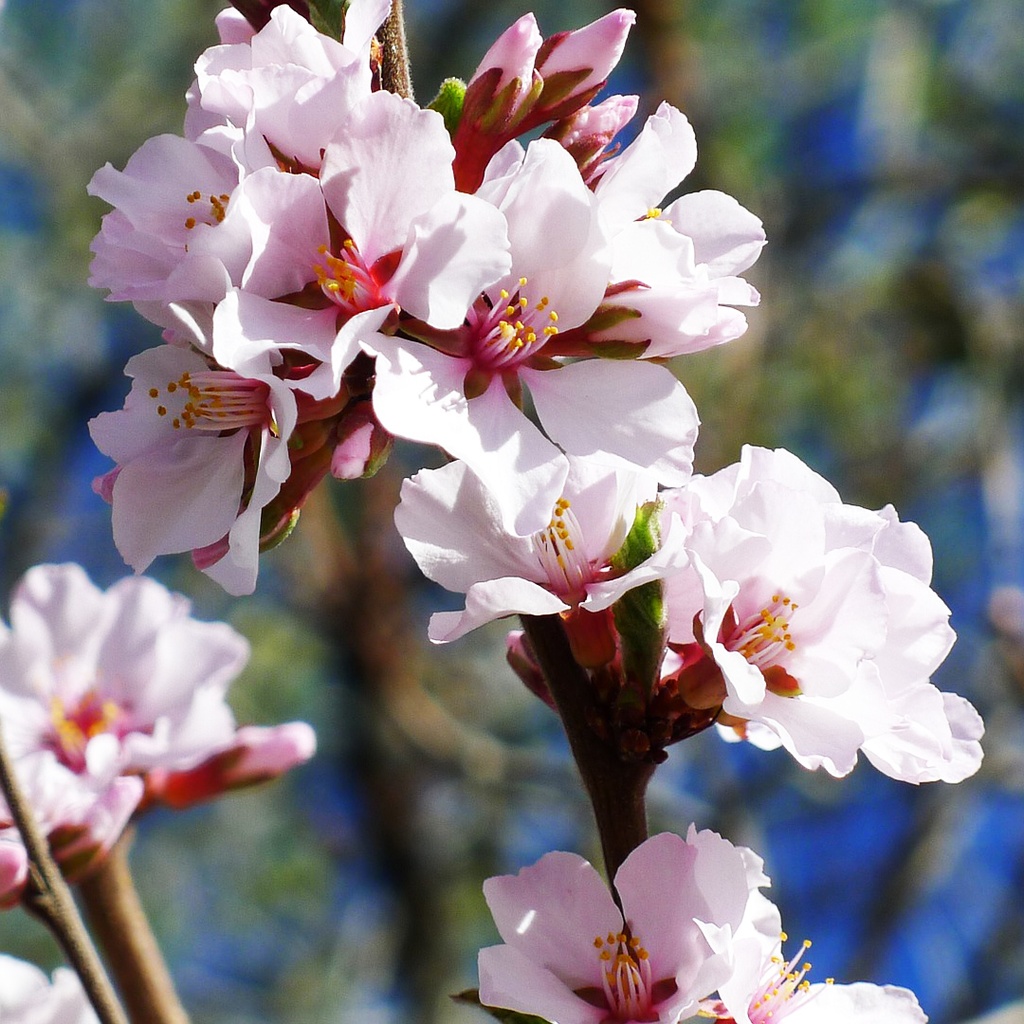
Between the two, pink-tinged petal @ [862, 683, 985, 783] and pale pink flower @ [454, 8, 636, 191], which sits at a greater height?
pale pink flower @ [454, 8, 636, 191]

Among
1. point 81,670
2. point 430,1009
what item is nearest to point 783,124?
point 430,1009

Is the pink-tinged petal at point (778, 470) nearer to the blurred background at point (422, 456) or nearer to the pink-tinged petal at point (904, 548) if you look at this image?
the pink-tinged petal at point (904, 548)

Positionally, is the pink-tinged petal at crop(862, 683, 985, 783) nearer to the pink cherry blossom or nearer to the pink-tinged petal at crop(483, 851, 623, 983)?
the pink-tinged petal at crop(483, 851, 623, 983)

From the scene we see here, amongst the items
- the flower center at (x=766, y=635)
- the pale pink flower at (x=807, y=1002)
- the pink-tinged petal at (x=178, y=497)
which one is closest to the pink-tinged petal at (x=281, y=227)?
the pink-tinged petal at (x=178, y=497)

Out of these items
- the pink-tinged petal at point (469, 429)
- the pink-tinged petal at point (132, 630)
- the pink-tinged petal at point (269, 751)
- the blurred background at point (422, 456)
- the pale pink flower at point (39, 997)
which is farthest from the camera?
the blurred background at point (422, 456)

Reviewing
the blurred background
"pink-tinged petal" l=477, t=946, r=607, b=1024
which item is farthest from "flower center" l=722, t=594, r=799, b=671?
the blurred background

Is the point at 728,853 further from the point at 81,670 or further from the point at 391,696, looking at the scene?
the point at 391,696
